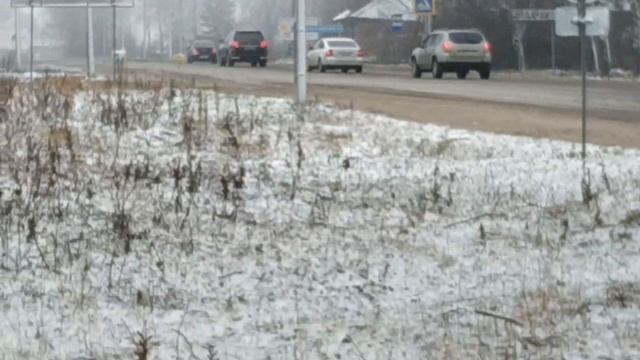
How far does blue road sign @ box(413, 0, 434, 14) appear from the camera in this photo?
179 ft

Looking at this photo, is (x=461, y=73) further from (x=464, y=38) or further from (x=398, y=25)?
(x=398, y=25)

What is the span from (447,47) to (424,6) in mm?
16555

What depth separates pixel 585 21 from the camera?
12430 millimetres

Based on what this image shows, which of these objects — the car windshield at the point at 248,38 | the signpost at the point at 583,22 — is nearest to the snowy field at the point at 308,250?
the signpost at the point at 583,22

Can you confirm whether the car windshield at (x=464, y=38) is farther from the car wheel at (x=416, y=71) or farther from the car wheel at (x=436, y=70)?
the car wheel at (x=416, y=71)

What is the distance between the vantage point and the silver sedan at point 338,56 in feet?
158

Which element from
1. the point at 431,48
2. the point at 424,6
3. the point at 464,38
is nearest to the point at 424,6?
the point at 424,6

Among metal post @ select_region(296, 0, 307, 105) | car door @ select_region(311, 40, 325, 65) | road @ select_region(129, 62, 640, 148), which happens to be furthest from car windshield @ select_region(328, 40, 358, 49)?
metal post @ select_region(296, 0, 307, 105)

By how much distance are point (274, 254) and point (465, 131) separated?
8.72 m

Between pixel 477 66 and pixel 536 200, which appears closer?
pixel 536 200

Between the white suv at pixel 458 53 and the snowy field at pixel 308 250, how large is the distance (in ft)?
82.7

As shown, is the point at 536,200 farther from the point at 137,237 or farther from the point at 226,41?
the point at 226,41

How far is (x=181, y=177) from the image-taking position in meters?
10.5

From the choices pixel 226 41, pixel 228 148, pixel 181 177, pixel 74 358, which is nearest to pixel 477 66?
pixel 226 41
